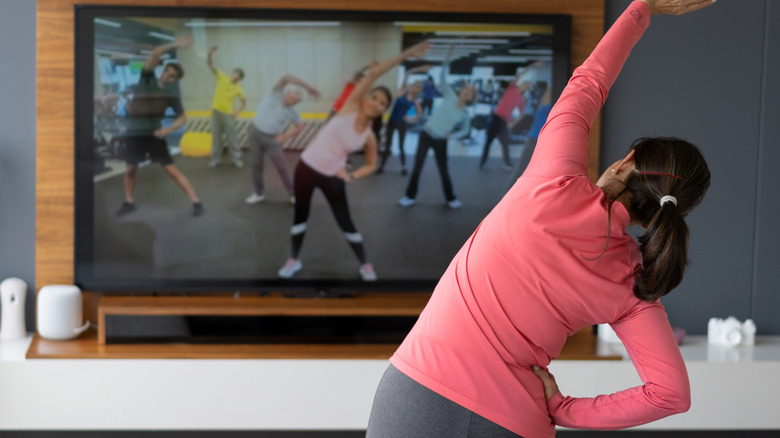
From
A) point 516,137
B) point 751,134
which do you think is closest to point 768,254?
point 751,134

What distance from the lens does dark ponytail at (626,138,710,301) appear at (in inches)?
52.8

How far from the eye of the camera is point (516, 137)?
327 centimetres

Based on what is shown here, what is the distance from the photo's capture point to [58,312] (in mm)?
3072

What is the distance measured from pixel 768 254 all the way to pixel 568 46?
129cm

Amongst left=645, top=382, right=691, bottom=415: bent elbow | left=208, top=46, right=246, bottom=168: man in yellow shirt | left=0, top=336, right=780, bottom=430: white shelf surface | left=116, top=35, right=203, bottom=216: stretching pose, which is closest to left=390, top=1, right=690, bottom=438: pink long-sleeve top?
left=645, top=382, right=691, bottom=415: bent elbow

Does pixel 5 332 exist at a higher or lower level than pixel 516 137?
lower

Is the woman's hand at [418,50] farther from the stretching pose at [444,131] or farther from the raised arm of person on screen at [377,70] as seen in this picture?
the stretching pose at [444,131]

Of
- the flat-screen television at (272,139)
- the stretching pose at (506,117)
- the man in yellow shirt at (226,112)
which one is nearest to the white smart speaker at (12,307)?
the flat-screen television at (272,139)

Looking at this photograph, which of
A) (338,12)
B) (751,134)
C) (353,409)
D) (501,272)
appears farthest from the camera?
(751,134)

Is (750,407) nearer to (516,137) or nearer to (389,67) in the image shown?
(516,137)

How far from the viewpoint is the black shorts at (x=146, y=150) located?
3.15 meters

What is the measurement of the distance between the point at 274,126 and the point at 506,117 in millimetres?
966

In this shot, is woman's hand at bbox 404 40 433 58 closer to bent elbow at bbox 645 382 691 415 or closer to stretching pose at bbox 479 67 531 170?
stretching pose at bbox 479 67 531 170

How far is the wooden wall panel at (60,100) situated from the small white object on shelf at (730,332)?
1.47 m
